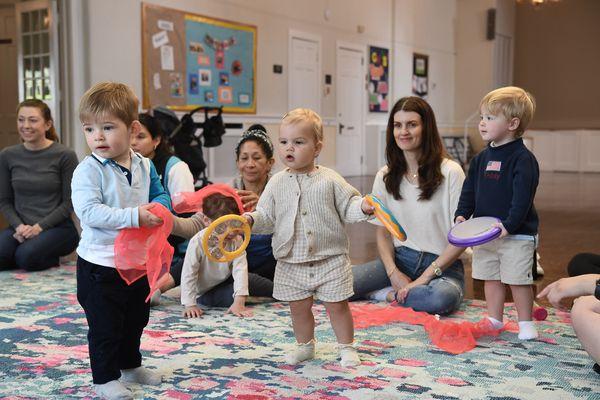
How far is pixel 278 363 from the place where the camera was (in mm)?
2516

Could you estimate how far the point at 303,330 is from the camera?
2.56 meters

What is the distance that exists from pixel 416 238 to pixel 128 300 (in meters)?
1.76

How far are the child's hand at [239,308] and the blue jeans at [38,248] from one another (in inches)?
67.0

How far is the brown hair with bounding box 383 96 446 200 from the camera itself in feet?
11.1

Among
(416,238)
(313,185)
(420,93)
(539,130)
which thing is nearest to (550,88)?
(539,130)

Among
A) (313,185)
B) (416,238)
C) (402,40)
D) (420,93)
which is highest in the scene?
(402,40)

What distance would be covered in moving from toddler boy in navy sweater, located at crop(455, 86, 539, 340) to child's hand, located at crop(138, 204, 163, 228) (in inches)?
54.2

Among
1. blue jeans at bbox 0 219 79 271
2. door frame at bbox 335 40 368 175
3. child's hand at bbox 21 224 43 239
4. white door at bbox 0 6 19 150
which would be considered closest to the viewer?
blue jeans at bbox 0 219 79 271

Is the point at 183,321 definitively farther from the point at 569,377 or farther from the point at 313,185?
the point at 569,377

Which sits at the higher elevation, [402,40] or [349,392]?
[402,40]

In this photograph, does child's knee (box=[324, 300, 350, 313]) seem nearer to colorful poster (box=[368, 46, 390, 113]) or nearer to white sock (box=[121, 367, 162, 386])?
white sock (box=[121, 367, 162, 386])

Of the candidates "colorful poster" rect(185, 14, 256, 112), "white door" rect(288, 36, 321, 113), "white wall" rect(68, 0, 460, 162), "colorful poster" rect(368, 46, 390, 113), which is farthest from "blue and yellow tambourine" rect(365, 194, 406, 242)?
"colorful poster" rect(368, 46, 390, 113)

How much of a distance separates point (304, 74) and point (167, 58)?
3280mm

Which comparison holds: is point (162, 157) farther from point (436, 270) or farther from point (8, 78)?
point (8, 78)
